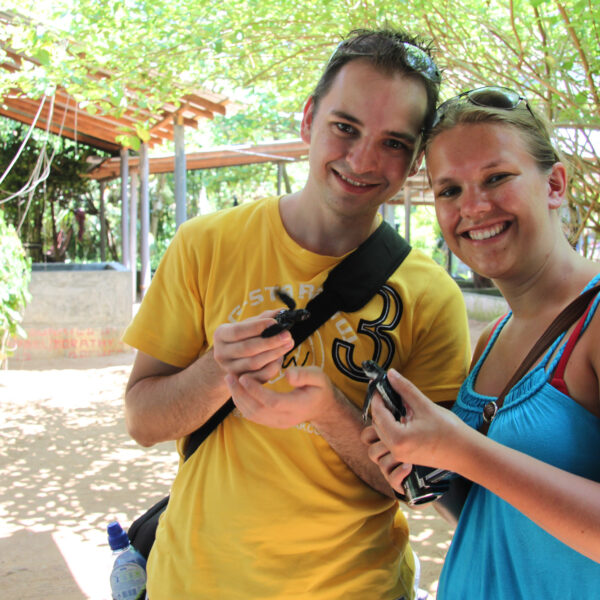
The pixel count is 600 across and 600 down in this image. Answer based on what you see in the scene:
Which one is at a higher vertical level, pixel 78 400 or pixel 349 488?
pixel 349 488

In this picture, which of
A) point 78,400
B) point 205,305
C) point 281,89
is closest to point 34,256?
point 78,400

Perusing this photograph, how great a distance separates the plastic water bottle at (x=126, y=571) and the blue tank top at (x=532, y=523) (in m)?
1.09

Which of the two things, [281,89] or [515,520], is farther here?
[281,89]

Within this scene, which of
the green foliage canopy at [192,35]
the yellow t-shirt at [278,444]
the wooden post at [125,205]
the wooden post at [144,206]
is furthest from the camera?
the wooden post at [125,205]

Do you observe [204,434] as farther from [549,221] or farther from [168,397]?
[549,221]

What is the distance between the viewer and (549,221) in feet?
5.13

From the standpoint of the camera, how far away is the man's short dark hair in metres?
1.76

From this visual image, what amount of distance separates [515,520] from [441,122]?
101 cm

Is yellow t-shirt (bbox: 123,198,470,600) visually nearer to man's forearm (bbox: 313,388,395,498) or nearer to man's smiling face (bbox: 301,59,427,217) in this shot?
man's forearm (bbox: 313,388,395,498)

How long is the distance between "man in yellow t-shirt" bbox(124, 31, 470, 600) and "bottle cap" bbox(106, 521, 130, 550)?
36 cm

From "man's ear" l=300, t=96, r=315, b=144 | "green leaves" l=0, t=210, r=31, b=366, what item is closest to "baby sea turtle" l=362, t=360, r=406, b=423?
"man's ear" l=300, t=96, r=315, b=144

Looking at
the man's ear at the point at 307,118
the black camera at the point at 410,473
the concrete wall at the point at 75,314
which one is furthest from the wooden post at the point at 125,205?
the black camera at the point at 410,473

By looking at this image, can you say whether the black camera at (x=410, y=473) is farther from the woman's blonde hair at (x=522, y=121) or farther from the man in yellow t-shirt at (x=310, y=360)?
the woman's blonde hair at (x=522, y=121)

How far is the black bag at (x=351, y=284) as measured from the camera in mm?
1735
